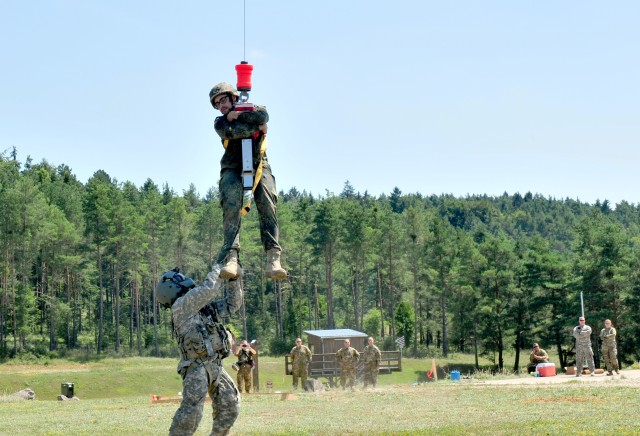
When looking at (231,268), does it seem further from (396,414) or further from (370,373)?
(370,373)

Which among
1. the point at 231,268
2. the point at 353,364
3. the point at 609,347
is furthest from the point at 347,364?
the point at 231,268

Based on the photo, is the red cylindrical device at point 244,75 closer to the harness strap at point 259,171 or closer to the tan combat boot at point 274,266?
the harness strap at point 259,171

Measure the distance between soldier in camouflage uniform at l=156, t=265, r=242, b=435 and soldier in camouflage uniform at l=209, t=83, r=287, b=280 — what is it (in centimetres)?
55

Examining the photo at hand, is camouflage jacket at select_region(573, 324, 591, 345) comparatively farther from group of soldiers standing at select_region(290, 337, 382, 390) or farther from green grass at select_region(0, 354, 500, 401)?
green grass at select_region(0, 354, 500, 401)

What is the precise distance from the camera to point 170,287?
35.1ft

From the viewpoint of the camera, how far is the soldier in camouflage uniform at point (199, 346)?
412 inches

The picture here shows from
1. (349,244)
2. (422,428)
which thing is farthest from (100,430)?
(349,244)

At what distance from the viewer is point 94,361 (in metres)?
81.4

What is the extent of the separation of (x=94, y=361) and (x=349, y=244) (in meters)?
31.3

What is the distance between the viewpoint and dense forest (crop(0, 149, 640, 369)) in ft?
268

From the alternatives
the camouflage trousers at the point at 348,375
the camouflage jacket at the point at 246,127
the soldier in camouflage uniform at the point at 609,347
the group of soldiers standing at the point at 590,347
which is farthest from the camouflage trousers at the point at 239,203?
the camouflage trousers at the point at 348,375

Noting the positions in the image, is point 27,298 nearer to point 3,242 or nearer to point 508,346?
point 3,242

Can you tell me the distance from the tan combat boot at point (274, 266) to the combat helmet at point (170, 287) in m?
1.03

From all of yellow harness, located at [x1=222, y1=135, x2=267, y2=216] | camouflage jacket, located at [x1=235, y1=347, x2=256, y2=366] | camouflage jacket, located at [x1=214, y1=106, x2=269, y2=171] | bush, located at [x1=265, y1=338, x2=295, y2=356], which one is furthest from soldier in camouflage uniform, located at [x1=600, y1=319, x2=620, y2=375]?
bush, located at [x1=265, y1=338, x2=295, y2=356]
